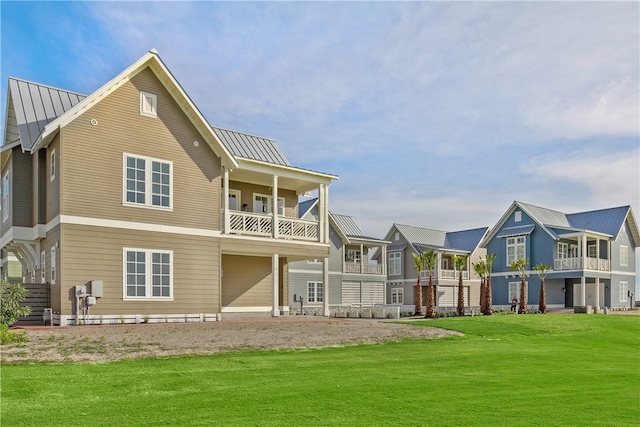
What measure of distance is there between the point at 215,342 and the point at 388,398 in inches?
256

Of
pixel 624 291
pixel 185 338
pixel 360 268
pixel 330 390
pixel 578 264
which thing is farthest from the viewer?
pixel 624 291

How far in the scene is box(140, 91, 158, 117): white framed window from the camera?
1978 cm

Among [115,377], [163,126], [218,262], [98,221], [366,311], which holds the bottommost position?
[366,311]

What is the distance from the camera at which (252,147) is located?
84.3ft

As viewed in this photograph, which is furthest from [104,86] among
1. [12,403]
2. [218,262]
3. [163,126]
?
[12,403]

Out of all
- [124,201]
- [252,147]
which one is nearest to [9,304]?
[124,201]

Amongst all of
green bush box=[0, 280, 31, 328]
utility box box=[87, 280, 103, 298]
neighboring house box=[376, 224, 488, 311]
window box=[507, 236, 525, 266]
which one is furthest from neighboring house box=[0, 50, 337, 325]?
window box=[507, 236, 525, 266]

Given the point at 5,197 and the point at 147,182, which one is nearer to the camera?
the point at 147,182

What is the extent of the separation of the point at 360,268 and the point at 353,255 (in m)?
1.31

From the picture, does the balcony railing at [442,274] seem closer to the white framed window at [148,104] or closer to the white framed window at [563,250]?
the white framed window at [563,250]

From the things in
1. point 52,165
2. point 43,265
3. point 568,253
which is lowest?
point 568,253

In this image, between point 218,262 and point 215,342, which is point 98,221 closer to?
point 218,262

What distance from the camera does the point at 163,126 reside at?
20266 mm

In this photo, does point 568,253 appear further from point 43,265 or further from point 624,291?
point 43,265
